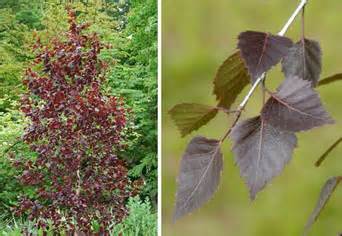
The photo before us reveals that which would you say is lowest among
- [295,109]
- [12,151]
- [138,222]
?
[138,222]

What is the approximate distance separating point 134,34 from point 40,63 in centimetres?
27

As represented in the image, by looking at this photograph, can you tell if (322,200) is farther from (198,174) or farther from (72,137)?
(72,137)

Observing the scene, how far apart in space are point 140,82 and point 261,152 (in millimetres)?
1685

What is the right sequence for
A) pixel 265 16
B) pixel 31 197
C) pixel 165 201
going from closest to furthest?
pixel 265 16 < pixel 165 201 < pixel 31 197

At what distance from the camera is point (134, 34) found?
1839mm

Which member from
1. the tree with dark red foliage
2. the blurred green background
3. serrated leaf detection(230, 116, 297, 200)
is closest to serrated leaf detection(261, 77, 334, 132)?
serrated leaf detection(230, 116, 297, 200)

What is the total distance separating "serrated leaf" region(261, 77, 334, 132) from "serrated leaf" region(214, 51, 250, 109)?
0.03 meters

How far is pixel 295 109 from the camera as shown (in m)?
0.22

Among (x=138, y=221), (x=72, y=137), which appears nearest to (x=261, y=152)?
(x=72, y=137)

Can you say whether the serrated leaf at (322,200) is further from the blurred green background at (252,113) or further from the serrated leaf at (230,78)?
the blurred green background at (252,113)

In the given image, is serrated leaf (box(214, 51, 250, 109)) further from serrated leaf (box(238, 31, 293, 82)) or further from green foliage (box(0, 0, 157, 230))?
green foliage (box(0, 0, 157, 230))

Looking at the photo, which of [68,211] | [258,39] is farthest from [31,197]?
[258,39]

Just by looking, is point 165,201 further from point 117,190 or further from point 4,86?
point 4,86

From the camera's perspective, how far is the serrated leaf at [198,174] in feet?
0.75
